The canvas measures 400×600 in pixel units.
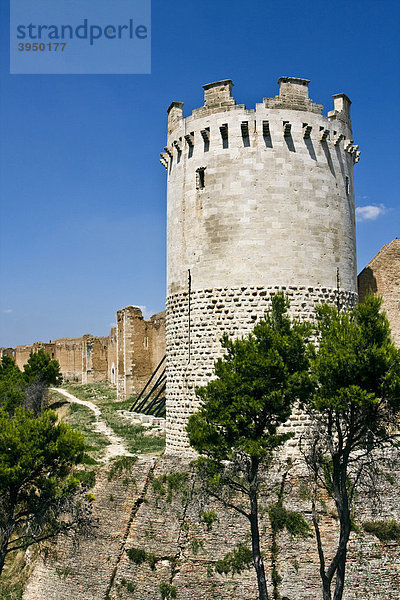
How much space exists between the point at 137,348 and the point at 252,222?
18.4 m

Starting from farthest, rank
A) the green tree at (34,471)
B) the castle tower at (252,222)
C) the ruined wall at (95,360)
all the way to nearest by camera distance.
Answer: the ruined wall at (95,360), the castle tower at (252,222), the green tree at (34,471)

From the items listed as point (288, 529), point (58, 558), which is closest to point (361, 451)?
point (288, 529)

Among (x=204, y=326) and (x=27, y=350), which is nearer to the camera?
(x=204, y=326)

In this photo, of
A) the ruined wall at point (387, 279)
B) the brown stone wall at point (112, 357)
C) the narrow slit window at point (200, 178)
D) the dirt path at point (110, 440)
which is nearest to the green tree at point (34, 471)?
the dirt path at point (110, 440)

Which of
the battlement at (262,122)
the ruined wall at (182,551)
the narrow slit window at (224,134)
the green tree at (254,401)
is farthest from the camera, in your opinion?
the narrow slit window at (224,134)

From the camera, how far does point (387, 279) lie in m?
18.8

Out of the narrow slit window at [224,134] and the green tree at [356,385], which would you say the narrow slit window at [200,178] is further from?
the green tree at [356,385]

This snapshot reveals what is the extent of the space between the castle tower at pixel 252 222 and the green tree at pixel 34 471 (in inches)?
178

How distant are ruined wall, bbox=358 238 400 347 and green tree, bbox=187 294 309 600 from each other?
863 centimetres

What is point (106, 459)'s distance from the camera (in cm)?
1612

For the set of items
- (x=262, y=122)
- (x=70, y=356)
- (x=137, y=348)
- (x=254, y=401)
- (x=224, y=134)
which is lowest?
(x=254, y=401)

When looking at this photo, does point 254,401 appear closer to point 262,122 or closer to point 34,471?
point 34,471

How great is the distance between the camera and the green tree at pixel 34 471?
36.7 feet

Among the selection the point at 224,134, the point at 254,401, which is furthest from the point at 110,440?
the point at 224,134
